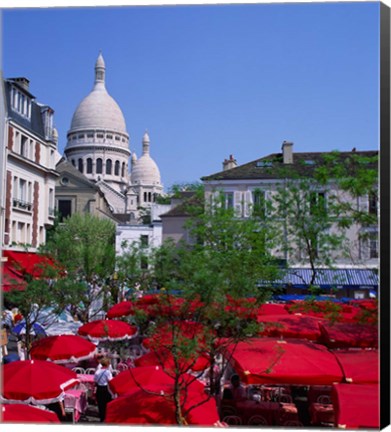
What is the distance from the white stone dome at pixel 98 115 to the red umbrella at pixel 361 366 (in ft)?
274

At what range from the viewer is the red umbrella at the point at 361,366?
859 centimetres

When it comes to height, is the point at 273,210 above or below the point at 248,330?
above

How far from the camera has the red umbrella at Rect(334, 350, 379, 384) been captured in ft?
28.2

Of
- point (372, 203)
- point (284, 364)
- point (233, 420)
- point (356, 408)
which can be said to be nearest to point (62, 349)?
point (233, 420)

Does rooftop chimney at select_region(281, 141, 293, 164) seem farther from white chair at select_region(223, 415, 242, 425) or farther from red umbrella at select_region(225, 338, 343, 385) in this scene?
white chair at select_region(223, 415, 242, 425)

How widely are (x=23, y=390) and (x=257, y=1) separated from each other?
691 cm

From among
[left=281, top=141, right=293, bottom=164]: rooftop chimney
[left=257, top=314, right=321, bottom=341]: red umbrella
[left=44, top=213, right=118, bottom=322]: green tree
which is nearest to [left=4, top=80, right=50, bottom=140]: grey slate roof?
[left=44, top=213, right=118, bottom=322]: green tree

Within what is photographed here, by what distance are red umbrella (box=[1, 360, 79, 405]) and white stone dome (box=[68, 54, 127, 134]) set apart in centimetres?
8277

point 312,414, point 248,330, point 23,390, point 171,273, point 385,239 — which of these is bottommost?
point 312,414

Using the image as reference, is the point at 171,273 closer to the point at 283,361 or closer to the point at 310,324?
the point at 283,361

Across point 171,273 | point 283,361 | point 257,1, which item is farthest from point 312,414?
point 257,1

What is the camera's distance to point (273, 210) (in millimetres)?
19812

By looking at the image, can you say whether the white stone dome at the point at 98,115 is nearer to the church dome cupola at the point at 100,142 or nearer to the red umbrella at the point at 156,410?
the church dome cupola at the point at 100,142

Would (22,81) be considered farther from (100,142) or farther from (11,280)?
(100,142)
